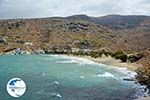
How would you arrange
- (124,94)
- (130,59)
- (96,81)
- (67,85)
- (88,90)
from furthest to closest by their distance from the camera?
(130,59)
(96,81)
(67,85)
(88,90)
(124,94)

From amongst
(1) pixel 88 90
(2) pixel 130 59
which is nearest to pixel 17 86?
(1) pixel 88 90

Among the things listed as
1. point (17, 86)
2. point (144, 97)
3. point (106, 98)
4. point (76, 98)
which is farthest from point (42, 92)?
point (17, 86)

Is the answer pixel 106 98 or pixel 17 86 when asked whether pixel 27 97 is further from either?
pixel 17 86

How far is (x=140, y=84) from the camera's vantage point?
74000mm

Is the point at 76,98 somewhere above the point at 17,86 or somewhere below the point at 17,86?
below

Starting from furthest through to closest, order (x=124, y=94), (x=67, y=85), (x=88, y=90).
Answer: (x=67, y=85) < (x=88, y=90) < (x=124, y=94)

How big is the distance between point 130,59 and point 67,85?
68.9 m

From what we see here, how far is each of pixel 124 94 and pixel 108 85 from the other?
11691 millimetres

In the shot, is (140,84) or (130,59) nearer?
(140,84)

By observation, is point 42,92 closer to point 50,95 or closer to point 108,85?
point 50,95

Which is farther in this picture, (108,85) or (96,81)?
(96,81)

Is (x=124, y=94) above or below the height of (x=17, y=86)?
below

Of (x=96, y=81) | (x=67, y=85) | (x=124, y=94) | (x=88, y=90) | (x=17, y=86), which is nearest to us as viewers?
(x=17, y=86)

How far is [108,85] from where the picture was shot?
240 ft
